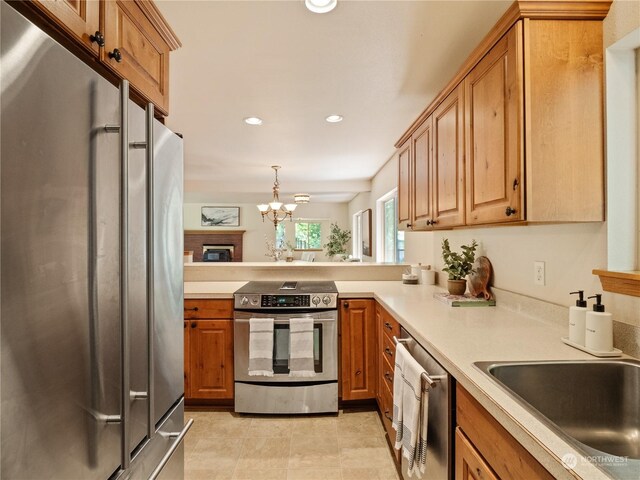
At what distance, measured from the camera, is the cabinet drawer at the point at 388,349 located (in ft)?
6.74

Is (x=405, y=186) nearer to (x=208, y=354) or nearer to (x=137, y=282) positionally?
(x=208, y=354)

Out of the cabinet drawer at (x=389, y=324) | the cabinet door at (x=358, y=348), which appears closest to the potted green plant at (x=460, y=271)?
the cabinet drawer at (x=389, y=324)

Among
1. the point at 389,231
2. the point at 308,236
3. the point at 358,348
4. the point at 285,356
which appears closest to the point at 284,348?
the point at 285,356

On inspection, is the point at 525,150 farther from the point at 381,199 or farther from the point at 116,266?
the point at 381,199

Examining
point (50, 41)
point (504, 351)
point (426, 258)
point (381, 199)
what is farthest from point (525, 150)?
point (381, 199)

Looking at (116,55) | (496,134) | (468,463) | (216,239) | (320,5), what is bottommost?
(468,463)

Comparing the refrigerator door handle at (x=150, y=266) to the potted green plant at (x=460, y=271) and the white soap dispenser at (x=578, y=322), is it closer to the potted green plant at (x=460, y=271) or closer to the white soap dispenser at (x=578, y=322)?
the white soap dispenser at (x=578, y=322)

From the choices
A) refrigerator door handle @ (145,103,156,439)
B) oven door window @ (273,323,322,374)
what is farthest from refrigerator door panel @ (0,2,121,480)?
oven door window @ (273,323,322,374)

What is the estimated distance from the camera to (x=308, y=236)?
10086 mm

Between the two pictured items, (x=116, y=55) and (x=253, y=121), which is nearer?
(x=116, y=55)

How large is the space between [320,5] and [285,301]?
1.87 meters

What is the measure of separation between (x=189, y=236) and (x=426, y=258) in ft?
26.0

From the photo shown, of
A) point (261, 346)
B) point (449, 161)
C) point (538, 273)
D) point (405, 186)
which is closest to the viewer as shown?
point (538, 273)

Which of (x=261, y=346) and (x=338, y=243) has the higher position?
(x=338, y=243)
